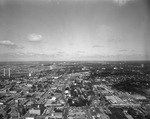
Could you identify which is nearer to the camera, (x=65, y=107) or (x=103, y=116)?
(x=103, y=116)

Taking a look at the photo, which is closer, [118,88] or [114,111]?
[114,111]

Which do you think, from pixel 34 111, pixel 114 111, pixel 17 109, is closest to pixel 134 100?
pixel 114 111

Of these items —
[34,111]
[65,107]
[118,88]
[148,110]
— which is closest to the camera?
[34,111]

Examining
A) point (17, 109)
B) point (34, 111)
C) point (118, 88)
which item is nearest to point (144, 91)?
point (118, 88)

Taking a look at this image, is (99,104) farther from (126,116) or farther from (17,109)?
(17,109)

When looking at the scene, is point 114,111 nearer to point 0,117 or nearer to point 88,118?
point 88,118

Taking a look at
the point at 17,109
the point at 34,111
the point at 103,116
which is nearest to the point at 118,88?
the point at 103,116

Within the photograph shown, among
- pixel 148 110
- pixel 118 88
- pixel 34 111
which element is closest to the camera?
pixel 34 111

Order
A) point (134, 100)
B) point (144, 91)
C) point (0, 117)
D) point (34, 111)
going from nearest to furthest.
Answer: point (0, 117) → point (34, 111) → point (134, 100) → point (144, 91)

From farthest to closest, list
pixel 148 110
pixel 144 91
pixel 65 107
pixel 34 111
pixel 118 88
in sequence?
pixel 118 88, pixel 144 91, pixel 65 107, pixel 148 110, pixel 34 111
